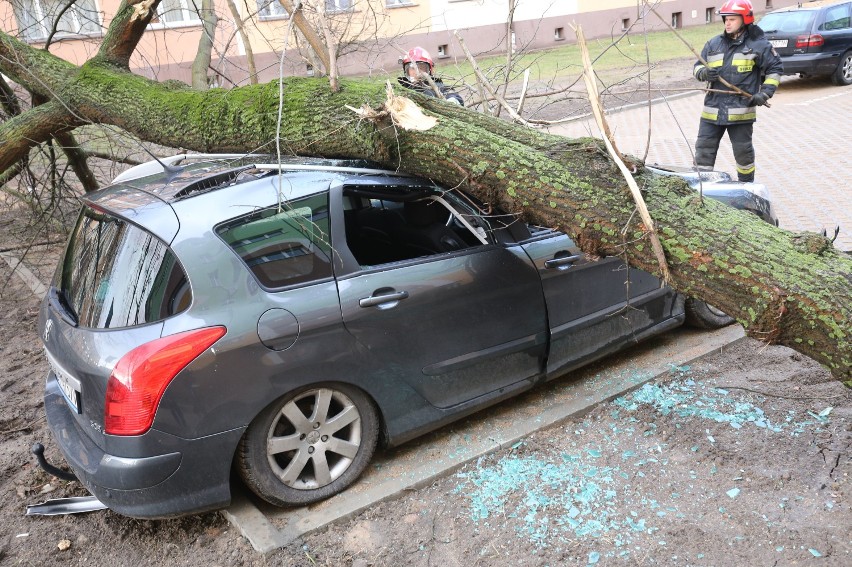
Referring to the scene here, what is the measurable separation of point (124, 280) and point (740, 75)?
6.14 metres

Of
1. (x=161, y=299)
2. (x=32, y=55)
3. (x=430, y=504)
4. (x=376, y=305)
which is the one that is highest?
(x=32, y=55)

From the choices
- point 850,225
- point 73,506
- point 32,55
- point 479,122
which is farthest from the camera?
point 850,225

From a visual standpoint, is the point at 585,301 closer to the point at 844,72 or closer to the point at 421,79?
the point at 421,79

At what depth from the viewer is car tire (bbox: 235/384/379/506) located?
321 cm

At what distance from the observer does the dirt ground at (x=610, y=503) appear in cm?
306

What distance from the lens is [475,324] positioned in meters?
3.75

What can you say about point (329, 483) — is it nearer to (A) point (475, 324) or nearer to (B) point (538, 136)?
(A) point (475, 324)

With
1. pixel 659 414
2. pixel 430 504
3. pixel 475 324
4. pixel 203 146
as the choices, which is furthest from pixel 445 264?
pixel 203 146

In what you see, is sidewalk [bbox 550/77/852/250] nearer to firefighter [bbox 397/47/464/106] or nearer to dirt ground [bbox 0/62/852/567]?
firefighter [bbox 397/47/464/106]

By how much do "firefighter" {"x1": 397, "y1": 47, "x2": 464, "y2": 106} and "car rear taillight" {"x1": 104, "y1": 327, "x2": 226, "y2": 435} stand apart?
194 centimetres

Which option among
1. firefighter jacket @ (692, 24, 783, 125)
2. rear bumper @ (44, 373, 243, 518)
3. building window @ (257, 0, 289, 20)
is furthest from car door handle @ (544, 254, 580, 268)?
firefighter jacket @ (692, 24, 783, 125)

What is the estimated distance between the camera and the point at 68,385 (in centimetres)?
328

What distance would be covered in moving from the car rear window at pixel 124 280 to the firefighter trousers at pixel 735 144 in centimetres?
546

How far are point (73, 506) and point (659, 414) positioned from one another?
306 centimetres
